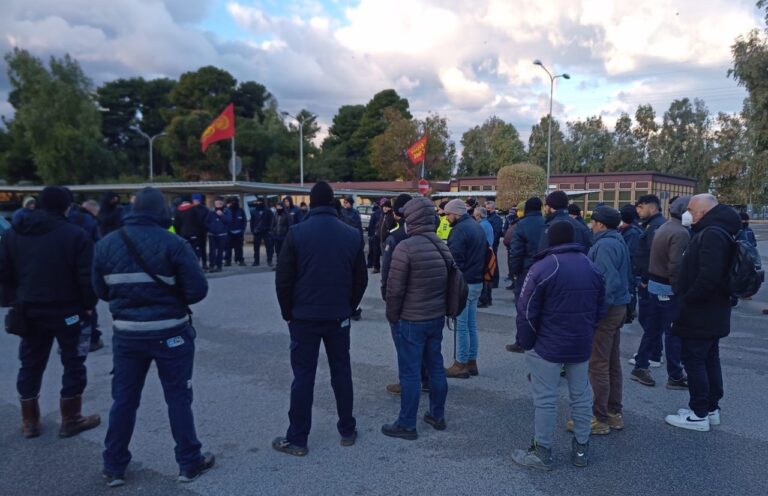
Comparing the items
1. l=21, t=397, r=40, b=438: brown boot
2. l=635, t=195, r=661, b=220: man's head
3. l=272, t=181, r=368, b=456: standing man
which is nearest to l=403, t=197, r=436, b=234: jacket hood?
l=272, t=181, r=368, b=456: standing man

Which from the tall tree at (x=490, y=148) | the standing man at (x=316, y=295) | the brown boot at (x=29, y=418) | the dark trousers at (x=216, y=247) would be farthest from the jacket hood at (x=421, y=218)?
the tall tree at (x=490, y=148)

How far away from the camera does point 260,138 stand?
4972cm

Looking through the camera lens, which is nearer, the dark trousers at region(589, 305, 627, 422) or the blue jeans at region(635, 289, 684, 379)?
the dark trousers at region(589, 305, 627, 422)

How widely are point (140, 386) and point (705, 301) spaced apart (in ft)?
14.1

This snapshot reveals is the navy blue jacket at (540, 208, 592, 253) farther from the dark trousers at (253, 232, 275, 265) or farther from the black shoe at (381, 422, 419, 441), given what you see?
the dark trousers at (253, 232, 275, 265)

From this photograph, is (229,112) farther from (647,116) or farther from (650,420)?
(647,116)

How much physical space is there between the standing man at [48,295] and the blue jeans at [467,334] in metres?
3.50

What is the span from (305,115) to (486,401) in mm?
69250

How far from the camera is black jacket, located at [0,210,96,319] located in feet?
13.0

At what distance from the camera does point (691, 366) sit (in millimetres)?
4270

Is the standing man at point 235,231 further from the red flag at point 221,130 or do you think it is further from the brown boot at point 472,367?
the red flag at point 221,130

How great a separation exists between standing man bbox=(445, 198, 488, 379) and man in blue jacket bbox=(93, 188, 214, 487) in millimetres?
2947

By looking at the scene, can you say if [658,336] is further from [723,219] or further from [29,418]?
[29,418]

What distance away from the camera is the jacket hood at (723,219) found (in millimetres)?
4148
